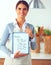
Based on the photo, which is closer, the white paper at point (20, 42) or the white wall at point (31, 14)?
the white paper at point (20, 42)

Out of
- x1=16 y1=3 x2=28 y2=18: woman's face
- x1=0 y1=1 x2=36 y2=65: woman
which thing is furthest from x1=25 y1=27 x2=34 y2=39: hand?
x1=16 y1=3 x2=28 y2=18: woman's face

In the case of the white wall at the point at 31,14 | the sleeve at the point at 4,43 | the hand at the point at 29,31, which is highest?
the white wall at the point at 31,14

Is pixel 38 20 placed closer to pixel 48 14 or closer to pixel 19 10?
pixel 48 14

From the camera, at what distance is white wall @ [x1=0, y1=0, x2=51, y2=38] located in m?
1.49

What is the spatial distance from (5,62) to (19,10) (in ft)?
1.38

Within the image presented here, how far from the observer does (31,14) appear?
151 centimetres

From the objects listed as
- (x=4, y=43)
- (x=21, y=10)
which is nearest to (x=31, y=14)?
(x=21, y=10)

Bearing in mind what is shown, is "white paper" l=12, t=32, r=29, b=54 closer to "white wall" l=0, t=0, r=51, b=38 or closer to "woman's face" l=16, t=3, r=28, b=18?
"woman's face" l=16, t=3, r=28, b=18

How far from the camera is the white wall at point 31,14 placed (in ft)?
4.88

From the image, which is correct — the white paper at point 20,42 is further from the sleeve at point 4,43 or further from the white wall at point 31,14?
the white wall at point 31,14

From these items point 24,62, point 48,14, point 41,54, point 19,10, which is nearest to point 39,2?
point 48,14

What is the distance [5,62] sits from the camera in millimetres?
1298

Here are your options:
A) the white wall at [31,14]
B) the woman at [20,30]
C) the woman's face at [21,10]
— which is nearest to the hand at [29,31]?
the woman at [20,30]

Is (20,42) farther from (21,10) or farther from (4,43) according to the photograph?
(21,10)
